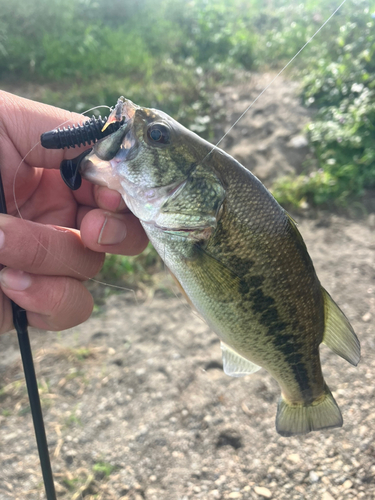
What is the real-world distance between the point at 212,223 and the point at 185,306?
2057mm

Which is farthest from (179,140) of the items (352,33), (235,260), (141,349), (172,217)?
(352,33)

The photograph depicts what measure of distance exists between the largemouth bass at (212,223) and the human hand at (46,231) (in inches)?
7.5

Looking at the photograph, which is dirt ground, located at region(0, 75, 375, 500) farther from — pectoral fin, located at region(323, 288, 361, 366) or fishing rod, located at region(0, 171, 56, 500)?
pectoral fin, located at region(323, 288, 361, 366)

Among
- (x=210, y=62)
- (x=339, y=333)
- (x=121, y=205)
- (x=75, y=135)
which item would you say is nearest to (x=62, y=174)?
(x=75, y=135)

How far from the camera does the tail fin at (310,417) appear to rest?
1.63m

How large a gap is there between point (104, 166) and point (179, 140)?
11.3 inches

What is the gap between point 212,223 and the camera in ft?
4.62

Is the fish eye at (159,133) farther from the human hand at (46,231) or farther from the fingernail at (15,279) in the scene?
the fingernail at (15,279)

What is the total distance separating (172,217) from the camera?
4.64ft

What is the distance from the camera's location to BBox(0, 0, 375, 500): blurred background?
2.18 metres

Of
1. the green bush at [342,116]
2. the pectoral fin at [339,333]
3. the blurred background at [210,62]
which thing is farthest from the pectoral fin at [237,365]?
the green bush at [342,116]

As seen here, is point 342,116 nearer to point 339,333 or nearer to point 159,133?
point 339,333

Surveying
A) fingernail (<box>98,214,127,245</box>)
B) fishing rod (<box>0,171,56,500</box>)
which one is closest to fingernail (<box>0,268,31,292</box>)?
fishing rod (<box>0,171,56,500</box>)

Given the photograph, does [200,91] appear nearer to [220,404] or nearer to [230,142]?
[230,142]
